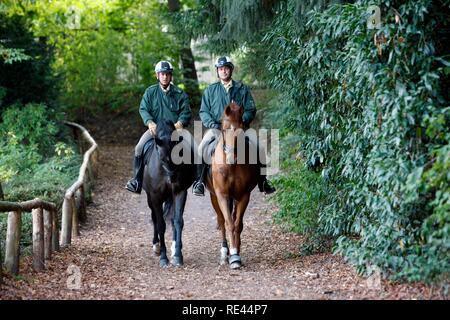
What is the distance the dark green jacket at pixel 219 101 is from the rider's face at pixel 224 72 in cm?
18

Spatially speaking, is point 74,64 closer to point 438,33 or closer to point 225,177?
point 225,177

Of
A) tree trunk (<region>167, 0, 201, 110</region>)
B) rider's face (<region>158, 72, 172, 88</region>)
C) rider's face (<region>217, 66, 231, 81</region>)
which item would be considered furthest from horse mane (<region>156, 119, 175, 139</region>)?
tree trunk (<region>167, 0, 201, 110</region>)

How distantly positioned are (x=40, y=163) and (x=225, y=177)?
9.37 metres

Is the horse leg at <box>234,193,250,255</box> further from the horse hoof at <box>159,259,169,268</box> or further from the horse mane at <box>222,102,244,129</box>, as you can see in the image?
the horse mane at <box>222,102,244,129</box>

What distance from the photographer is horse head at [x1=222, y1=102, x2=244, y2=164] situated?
9.99 meters

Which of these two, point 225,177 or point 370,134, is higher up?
point 370,134

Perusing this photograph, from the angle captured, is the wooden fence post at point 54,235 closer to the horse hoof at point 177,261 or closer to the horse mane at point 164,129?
the horse hoof at point 177,261

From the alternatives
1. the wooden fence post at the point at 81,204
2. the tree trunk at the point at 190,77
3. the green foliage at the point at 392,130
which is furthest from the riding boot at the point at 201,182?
the tree trunk at the point at 190,77

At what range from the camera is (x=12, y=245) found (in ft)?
28.9

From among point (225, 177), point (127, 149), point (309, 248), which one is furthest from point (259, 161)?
point (127, 149)

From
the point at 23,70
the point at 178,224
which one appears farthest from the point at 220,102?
the point at 23,70

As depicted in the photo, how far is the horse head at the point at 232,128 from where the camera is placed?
999 centimetres

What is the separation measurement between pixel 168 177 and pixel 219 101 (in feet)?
4.68
